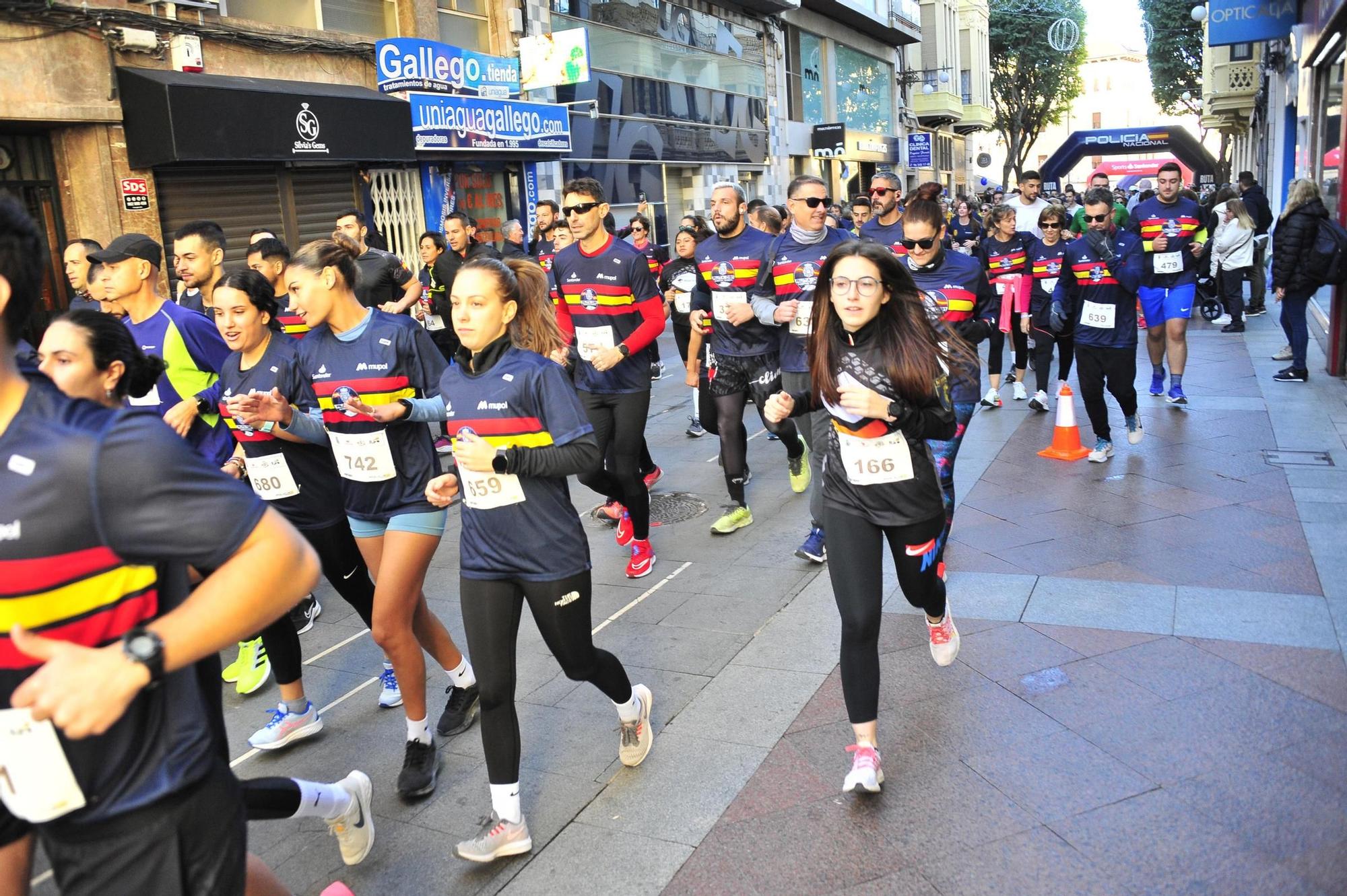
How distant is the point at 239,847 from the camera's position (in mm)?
2018

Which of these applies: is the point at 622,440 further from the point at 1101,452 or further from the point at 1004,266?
the point at 1004,266

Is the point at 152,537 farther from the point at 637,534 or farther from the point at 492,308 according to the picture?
the point at 637,534

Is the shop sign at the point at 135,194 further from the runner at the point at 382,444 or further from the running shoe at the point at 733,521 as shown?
the runner at the point at 382,444

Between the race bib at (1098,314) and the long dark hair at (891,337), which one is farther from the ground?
the long dark hair at (891,337)

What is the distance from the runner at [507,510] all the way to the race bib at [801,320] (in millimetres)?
2700

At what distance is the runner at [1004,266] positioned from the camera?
10008 millimetres

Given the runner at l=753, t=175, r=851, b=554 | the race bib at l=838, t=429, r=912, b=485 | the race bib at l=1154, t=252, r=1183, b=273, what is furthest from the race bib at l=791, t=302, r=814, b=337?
the race bib at l=1154, t=252, r=1183, b=273

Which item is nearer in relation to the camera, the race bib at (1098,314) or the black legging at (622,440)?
the black legging at (622,440)

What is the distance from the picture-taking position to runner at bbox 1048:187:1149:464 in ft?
26.8

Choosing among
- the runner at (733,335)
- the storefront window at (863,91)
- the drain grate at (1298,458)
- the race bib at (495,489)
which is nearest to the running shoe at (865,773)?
the race bib at (495,489)

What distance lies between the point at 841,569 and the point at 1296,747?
168cm

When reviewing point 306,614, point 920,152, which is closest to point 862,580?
point 306,614

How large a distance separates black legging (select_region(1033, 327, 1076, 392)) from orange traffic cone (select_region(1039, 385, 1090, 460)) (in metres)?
1.45

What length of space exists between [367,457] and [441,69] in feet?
41.9
